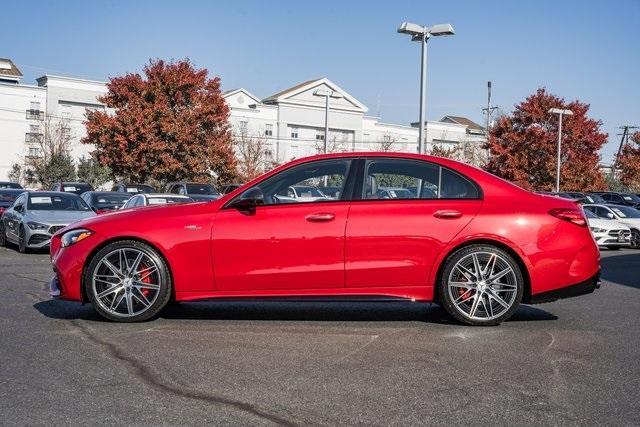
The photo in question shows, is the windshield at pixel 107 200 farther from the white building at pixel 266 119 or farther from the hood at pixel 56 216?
the white building at pixel 266 119

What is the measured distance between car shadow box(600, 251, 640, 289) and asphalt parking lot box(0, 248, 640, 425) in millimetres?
3932

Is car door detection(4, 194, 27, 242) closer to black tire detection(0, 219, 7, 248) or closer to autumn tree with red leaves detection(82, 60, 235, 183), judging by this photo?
black tire detection(0, 219, 7, 248)

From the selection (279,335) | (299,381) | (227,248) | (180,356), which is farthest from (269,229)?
(299,381)

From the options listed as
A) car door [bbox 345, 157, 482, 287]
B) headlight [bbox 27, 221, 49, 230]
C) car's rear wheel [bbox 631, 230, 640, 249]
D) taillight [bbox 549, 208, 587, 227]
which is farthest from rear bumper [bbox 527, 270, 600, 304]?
car's rear wheel [bbox 631, 230, 640, 249]

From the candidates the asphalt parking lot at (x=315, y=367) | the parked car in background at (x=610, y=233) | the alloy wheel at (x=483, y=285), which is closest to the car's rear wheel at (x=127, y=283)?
the asphalt parking lot at (x=315, y=367)

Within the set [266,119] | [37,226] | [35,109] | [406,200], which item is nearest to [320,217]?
[406,200]

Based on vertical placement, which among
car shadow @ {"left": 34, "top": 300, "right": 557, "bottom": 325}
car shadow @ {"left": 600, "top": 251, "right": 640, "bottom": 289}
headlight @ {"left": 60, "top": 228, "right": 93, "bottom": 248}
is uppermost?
headlight @ {"left": 60, "top": 228, "right": 93, "bottom": 248}

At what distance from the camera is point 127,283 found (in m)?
6.73

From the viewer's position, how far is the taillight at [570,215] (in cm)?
668

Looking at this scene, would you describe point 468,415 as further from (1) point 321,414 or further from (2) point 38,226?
(2) point 38,226

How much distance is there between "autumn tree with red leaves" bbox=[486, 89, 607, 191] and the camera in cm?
4609

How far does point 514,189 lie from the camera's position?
6.80m

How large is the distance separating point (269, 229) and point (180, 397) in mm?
2380

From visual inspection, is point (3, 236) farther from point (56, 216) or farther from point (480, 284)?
point (480, 284)
